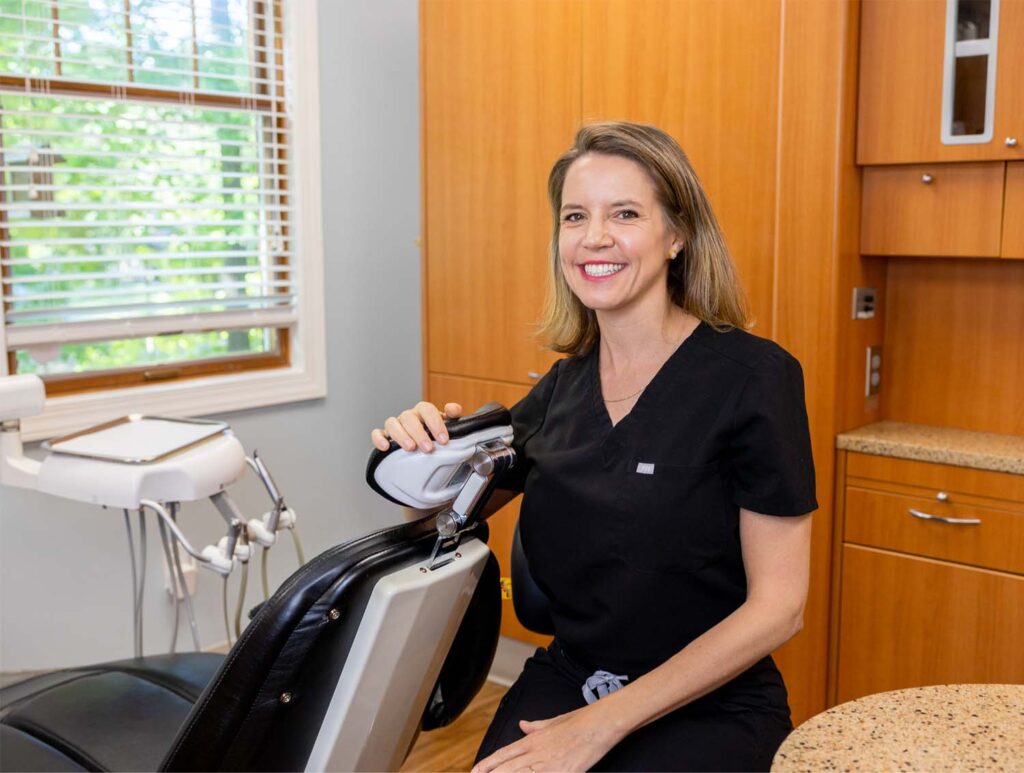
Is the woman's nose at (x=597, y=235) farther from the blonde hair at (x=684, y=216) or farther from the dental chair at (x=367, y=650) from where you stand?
the dental chair at (x=367, y=650)

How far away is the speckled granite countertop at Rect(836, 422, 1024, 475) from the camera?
223 cm

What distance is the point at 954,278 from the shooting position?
2559 mm

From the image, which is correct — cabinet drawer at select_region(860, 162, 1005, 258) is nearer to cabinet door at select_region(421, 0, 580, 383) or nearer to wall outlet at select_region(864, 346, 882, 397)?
wall outlet at select_region(864, 346, 882, 397)

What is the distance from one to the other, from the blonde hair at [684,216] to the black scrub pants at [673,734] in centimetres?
55

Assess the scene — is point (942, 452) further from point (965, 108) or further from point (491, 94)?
point (491, 94)

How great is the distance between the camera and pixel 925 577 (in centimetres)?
233

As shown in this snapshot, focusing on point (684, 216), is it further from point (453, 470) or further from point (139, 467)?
point (139, 467)

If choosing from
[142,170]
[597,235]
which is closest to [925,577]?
[597,235]

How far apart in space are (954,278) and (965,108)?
451mm

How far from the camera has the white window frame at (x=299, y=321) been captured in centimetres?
302

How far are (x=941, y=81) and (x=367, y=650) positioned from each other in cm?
174

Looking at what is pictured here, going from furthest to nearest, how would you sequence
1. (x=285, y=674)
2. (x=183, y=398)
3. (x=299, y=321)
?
(x=299, y=321)
(x=183, y=398)
(x=285, y=674)

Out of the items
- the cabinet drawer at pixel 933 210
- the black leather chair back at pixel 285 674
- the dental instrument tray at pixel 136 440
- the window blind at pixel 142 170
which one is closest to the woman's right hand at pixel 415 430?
the black leather chair back at pixel 285 674

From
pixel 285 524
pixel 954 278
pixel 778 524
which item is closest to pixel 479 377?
pixel 285 524
